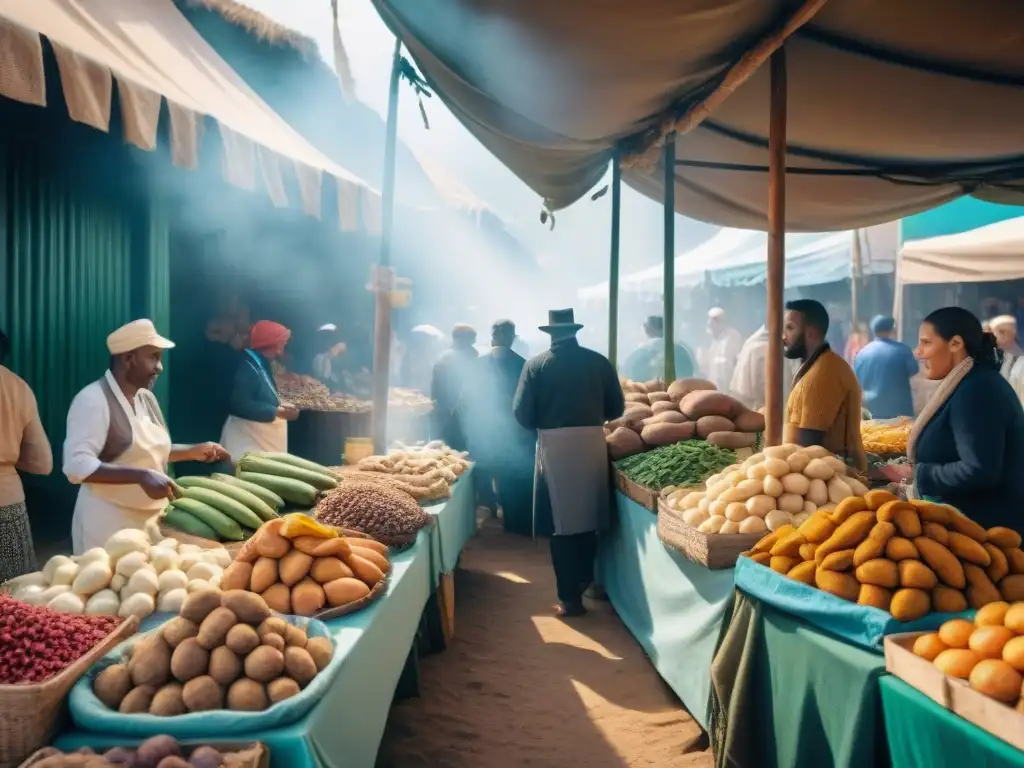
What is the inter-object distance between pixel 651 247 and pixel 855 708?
258ft

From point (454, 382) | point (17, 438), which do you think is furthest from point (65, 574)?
point (454, 382)

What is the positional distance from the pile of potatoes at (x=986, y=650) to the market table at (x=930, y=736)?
0.33 ft

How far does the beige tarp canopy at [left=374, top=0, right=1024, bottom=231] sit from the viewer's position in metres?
3.90

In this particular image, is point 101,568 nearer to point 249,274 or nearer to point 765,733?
point 765,733

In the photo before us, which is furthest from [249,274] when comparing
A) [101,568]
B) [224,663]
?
[224,663]

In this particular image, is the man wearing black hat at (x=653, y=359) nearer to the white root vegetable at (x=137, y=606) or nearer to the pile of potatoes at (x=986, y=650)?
the pile of potatoes at (x=986, y=650)

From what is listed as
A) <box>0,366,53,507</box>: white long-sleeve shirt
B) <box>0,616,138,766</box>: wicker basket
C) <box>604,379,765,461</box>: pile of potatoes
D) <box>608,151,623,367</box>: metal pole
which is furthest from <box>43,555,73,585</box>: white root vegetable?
<box>608,151,623,367</box>: metal pole

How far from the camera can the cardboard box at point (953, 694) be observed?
1752 millimetres

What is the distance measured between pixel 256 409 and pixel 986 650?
4.70 m

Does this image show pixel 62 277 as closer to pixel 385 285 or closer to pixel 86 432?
pixel 385 285

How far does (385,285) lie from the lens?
5852mm

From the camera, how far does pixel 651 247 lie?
7831cm

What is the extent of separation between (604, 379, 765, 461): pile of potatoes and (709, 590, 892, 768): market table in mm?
2534

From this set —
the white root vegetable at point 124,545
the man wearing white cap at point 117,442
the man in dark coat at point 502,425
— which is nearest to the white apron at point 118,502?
the man wearing white cap at point 117,442
